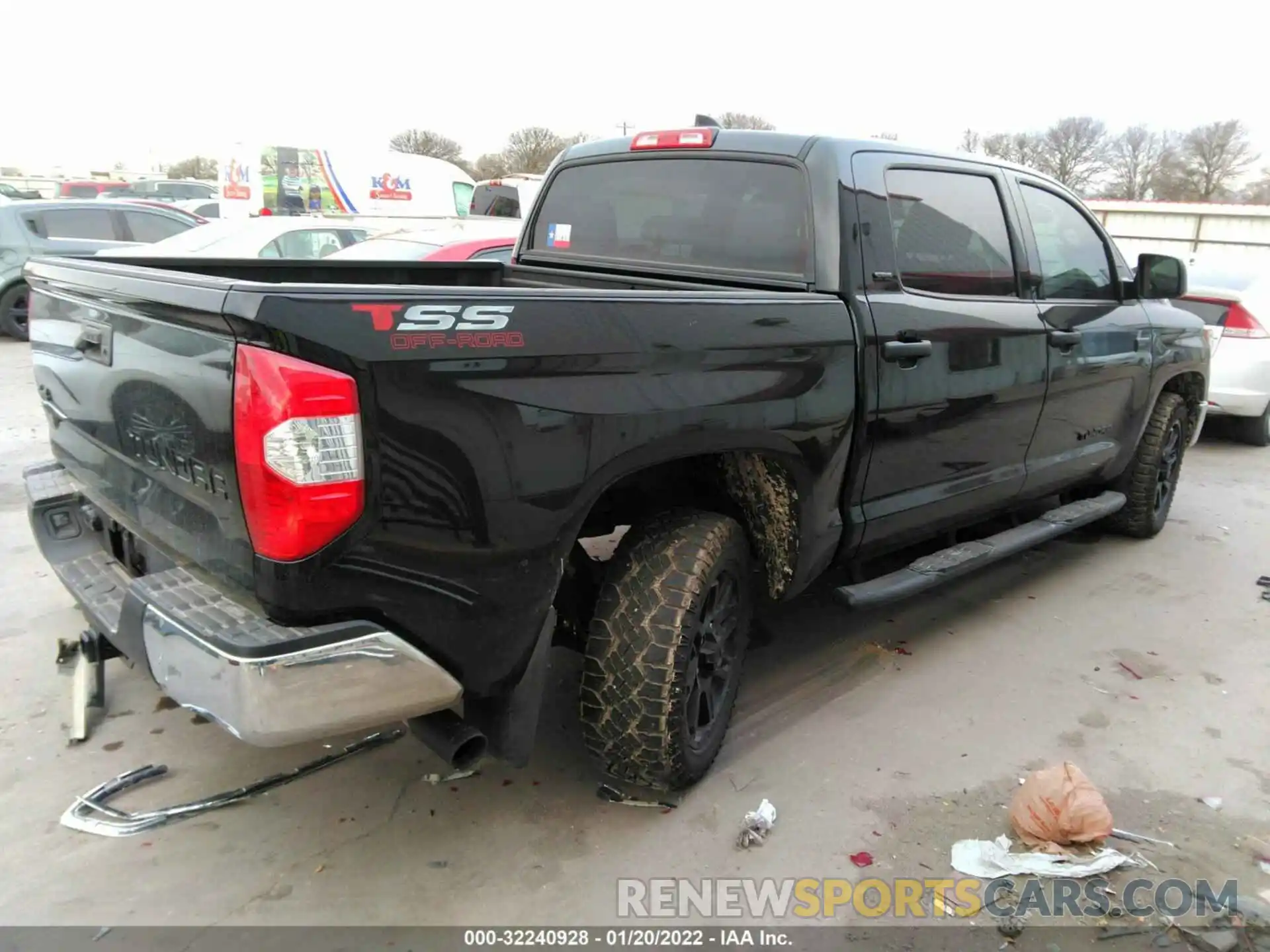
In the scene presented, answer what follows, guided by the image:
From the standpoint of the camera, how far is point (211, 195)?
28.9 metres

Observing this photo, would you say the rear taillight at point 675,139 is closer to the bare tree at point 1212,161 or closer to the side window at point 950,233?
the side window at point 950,233

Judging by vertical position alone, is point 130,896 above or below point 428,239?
below

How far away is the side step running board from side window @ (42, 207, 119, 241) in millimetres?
11496

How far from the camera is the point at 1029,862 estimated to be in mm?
2584

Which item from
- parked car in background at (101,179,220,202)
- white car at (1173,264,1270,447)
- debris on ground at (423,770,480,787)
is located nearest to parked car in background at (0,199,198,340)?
debris on ground at (423,770,480,787)

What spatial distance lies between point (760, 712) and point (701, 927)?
3.60 ft

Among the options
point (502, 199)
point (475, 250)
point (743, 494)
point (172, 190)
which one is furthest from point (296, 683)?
point (172, 190)

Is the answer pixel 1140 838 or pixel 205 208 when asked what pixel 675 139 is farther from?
pixel 205 208

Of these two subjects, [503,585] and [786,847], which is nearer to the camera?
[503,585]

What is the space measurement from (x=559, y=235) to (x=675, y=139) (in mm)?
706

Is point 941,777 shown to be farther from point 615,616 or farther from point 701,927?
point 615,616

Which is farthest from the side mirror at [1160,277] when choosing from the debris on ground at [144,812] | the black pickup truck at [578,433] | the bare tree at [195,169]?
the bare tree at [195,169]

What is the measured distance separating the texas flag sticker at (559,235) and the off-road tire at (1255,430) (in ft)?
22.1

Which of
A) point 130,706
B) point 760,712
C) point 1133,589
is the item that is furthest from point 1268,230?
point 130,706
